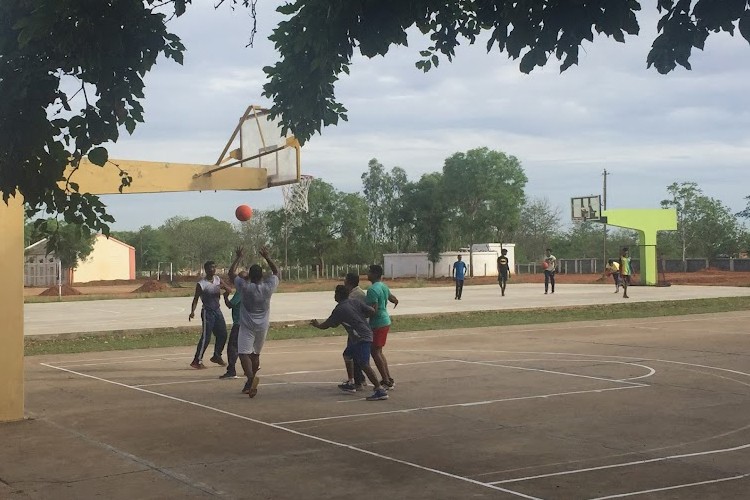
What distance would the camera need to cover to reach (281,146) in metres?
21.1

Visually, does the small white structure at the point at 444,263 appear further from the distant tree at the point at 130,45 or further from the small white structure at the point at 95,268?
the distant tree at the point at 130,45

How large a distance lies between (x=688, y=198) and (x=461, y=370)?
252ft

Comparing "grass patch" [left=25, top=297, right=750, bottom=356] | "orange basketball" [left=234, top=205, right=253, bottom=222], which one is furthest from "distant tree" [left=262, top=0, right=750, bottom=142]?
"grass patch" [left=25, top=297, right=750, bottom=356]

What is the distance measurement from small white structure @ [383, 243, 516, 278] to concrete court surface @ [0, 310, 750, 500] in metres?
62.0

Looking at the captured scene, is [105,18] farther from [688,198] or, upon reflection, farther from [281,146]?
[688,198]

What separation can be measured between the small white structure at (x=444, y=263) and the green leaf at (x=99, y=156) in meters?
69.5

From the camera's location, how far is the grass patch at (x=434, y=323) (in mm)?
21053

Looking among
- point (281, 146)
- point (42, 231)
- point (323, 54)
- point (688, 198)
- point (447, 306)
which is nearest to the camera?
point (323, 54)

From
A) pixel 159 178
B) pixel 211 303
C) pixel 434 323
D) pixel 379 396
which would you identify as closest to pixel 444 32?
pixel 379 396

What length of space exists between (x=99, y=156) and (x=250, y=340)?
471cm

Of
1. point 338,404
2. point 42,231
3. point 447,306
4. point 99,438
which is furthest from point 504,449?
point 447,306

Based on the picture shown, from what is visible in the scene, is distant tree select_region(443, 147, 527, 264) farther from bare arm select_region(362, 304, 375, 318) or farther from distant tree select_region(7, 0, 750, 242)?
distant tree select_region(7, 0, 750, 242)

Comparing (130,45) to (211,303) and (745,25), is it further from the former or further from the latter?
(211,303)

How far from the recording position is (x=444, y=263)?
260 ft
